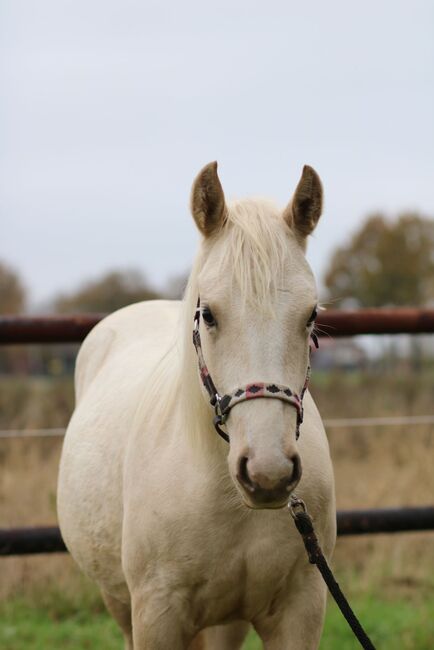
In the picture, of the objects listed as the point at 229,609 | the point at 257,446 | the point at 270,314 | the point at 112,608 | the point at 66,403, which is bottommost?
the point at 66,403

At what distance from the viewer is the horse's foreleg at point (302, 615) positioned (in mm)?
2445

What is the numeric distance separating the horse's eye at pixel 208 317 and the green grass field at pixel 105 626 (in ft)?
7.84

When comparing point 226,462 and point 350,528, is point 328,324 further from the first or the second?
point 226,462

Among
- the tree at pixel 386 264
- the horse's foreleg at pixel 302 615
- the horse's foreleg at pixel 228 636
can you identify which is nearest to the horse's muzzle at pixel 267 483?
the horse's foreleg at pixel 302 615

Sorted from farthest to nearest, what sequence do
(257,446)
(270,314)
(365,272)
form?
(365,272)
(270,314)
(257,446)

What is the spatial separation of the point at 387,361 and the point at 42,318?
9.43 m

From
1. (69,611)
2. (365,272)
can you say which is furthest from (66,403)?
(365,272)

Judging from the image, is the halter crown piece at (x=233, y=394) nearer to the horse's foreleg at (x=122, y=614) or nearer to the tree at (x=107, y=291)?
the horse's foreleg at (x=122, y=614)

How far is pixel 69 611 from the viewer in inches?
173

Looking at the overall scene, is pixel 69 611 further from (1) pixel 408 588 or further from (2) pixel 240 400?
(2) pixel 240 400

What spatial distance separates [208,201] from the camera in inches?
90.0

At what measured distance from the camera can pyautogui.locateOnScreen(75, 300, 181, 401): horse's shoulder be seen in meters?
3.73

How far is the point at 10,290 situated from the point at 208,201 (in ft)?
124

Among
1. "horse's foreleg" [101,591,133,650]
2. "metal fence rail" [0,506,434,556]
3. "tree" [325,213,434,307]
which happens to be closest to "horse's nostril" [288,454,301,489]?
"horse's foreleg" [101,591,133,650]
